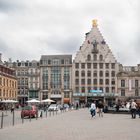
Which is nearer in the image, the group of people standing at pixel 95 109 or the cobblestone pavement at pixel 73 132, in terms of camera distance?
the cobblestone pavement at pixel 73 132

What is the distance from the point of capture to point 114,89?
113 metres

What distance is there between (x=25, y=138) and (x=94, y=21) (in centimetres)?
10195

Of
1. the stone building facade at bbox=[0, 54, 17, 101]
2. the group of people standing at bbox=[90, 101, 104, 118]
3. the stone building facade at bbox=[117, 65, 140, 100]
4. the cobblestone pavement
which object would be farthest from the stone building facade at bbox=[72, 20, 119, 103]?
the cobblestone pavement

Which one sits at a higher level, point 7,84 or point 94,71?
point 94,71

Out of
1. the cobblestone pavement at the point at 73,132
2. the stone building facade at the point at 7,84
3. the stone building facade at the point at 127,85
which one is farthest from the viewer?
the stone building facade at the point at 127,85

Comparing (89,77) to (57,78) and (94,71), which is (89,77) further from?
(57,78)

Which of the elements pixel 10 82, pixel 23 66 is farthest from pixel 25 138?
pixel 23 66

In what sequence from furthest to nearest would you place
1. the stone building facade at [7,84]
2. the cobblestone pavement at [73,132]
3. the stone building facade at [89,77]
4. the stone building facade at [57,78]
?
the stone building facade at [57,78], the stone building facade at [89,77], the stone building facade at [7,84], the cobblestone pavement at [73,132]

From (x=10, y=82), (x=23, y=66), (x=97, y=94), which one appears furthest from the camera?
(x=23, y=66)

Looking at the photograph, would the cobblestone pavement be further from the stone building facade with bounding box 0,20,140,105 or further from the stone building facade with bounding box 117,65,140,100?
the stone building facade with bounding box 117,65,140,100

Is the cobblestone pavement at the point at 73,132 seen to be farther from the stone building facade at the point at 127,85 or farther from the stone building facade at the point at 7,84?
the stone building facade at the point at 127,85

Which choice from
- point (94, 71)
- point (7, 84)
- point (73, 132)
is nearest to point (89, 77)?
point (94, 71)

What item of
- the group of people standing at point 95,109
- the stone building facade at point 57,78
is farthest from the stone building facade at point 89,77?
the group of people standing at point 95,109

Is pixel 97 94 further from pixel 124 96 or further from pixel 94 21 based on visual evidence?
pixel 94 21
